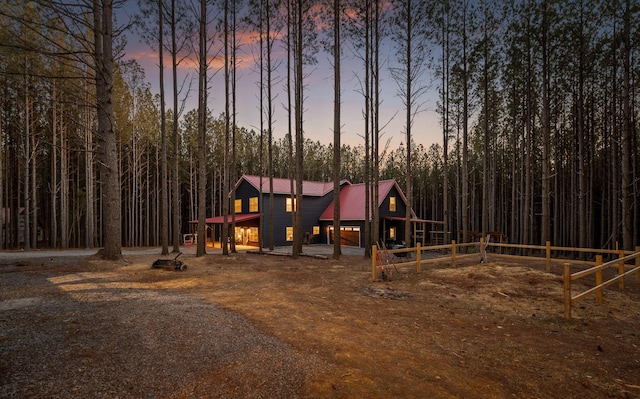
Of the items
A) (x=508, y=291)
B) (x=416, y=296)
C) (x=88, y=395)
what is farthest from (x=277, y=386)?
(x=508, y=291)

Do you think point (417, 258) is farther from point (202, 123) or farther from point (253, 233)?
point (253, 233)

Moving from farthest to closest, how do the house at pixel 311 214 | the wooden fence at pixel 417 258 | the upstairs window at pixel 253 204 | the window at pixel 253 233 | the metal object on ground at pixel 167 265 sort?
the upstairs window at pixel 253 204
the window at pixel 253 233
the house at pixel 311 214
the metal object on ground at pixel 167 265
the wooden fence at pixel 417 258

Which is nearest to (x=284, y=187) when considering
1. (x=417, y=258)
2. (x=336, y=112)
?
(x=336, y=112)

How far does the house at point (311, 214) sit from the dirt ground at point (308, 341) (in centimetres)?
1834

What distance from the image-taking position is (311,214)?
30281 mm

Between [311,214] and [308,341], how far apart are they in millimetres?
25266

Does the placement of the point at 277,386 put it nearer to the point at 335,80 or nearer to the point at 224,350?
the point at 224,350

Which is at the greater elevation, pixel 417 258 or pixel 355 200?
pixel 355 200

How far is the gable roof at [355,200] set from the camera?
28320 mm

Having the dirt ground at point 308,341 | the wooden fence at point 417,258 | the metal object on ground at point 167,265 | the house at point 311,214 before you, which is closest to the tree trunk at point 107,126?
the metal object on ground at point 167,265

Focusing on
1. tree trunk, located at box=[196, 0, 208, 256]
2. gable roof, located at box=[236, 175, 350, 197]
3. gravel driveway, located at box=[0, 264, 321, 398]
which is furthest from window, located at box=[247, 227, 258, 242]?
gravel driveway, located at box=[0, 264, 321, 398]

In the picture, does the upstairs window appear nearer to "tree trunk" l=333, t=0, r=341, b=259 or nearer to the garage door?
the garage door

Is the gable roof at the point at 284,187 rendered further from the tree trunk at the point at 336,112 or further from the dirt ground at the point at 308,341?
the dirt ground at the point at 308,341

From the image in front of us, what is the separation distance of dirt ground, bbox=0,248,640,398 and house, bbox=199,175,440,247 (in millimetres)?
18338
